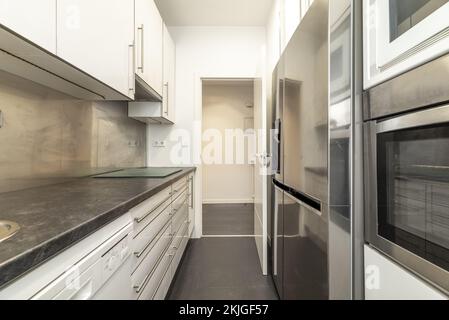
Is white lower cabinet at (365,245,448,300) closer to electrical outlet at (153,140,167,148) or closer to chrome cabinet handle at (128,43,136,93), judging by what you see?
chrome cabinet handle at (128,43,136,93)

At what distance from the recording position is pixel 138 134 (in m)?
2.58

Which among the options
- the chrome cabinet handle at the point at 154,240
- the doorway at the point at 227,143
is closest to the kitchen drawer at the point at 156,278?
the chrome cabinet handle at the point at 154,240

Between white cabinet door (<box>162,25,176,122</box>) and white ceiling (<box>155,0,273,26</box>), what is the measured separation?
0.30 metres

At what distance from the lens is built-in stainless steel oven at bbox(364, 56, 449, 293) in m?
0.49

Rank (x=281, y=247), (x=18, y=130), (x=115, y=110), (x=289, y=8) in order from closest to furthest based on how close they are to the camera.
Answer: (x=18, y=130) → (x=281, y=247) → (x=289, y=8) → (x=115, y=110)

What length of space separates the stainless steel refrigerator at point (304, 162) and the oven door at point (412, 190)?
0.19 m

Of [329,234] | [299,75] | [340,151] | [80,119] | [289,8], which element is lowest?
[329,234]

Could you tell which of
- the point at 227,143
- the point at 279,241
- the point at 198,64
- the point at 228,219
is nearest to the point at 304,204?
the point at 279,241

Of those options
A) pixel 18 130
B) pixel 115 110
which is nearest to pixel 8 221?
pixel 18 130

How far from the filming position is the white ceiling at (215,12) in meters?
2.43

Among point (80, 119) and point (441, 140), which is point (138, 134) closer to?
point (80, 119)

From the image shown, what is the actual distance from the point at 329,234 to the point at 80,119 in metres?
1.59

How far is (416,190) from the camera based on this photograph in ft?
1.87

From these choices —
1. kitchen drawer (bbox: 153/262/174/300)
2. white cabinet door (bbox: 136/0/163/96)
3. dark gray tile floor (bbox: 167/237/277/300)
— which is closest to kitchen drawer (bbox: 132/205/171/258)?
kitchen drawer (bbox: 153/262/174/300)
